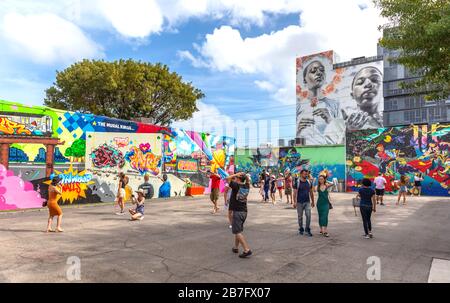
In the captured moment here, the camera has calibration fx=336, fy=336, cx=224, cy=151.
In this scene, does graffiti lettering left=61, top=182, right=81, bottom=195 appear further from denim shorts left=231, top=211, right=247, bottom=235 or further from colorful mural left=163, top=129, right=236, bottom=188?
denim shorts left=231, top=211, right=247, bottom=235

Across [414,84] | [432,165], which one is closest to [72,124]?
[414,84]

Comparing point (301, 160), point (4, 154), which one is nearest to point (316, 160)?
point (301, 160)

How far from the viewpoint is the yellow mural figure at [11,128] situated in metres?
14.3

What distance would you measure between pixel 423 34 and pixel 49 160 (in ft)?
51.0

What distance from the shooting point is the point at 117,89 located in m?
30.6

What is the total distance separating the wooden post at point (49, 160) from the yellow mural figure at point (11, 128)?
1.16 metres

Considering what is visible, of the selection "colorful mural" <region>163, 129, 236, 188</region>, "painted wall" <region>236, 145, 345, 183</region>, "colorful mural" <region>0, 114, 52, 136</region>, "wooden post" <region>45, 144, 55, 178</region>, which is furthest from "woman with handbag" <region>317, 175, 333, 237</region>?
"painted wall" <region>236, 145, 345, 183</region>

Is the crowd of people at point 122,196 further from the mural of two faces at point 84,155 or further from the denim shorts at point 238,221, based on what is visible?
the denim shorts at point 238,221

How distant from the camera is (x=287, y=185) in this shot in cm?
1873

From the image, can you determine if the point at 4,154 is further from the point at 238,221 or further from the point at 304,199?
the point at 304,199

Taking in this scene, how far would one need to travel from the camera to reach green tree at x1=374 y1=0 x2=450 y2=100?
833 cm

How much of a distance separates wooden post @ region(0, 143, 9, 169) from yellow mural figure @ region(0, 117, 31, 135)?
21.8 inches
